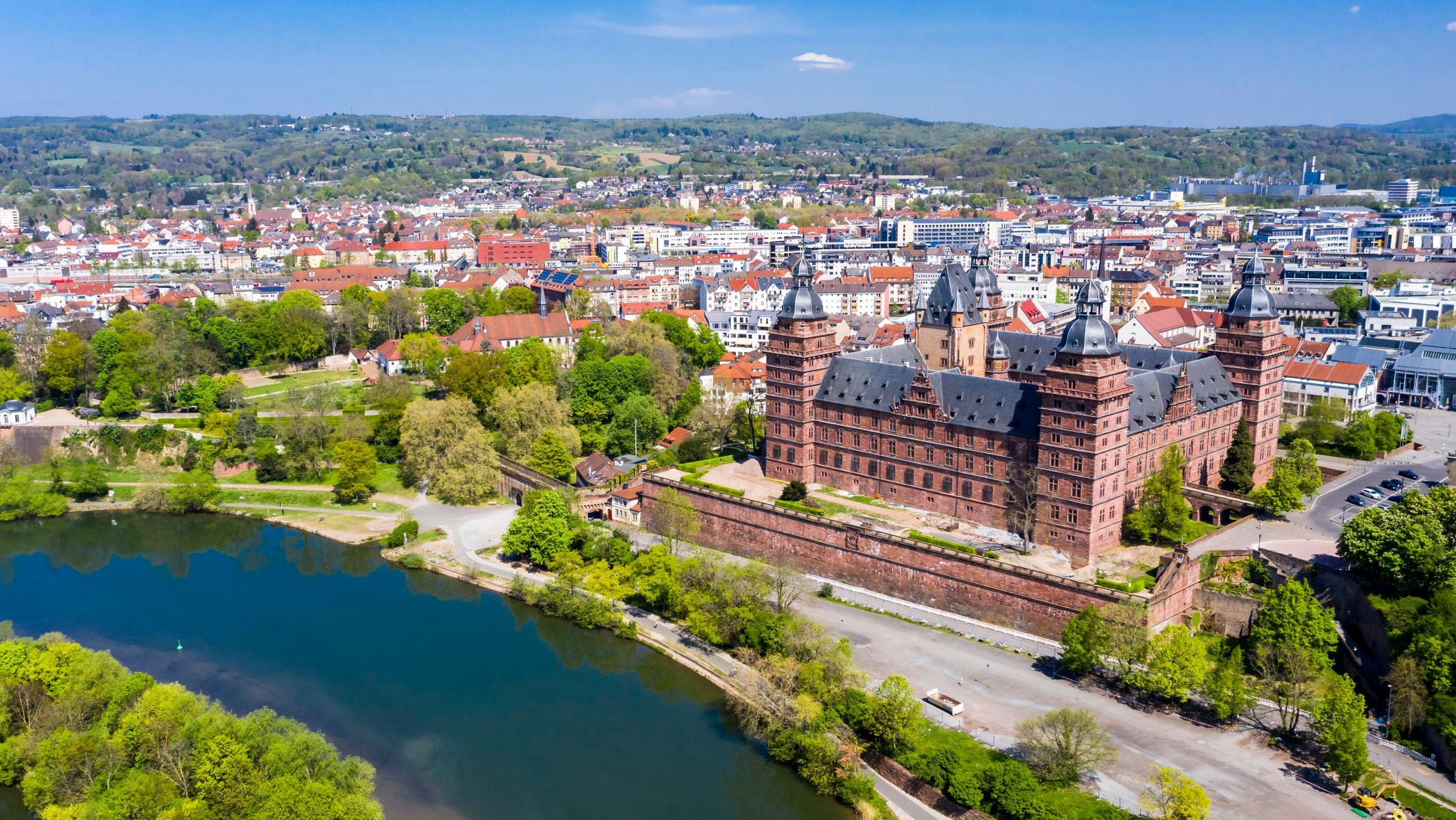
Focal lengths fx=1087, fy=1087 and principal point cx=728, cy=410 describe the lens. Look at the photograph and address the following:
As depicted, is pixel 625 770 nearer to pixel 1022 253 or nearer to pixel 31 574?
pixel 31 574

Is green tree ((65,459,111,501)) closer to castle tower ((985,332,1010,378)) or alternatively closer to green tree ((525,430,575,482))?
green tree ((525,430,575,482))

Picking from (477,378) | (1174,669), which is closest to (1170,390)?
(1174,669)

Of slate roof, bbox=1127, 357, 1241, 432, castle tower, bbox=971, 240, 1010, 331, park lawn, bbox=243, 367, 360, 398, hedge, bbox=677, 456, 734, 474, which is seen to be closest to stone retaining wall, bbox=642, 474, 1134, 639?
hedge, bbox=677, 456, 734, 474

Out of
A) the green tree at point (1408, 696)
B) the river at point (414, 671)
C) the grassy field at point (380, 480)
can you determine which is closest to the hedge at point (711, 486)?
the river at point (414, 671)

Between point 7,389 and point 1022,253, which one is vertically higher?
point 1022,253

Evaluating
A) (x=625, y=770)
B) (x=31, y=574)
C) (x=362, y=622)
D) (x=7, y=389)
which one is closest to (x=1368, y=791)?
(x=625, y=770)

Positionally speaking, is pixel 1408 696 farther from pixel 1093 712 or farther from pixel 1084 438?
pixel 1084 438
